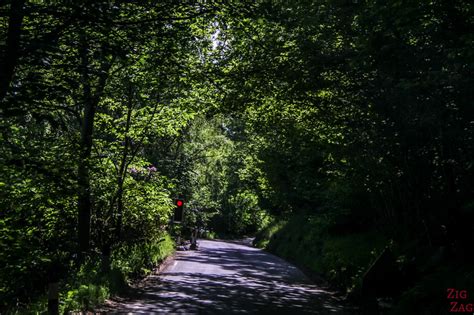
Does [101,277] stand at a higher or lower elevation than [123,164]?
lower

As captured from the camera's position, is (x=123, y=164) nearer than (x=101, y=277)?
No

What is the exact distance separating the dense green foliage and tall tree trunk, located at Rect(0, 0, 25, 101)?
0.02m

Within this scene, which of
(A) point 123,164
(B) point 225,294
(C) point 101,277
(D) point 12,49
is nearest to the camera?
(D) point 12,49

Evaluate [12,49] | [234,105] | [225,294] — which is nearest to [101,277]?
[225,294]

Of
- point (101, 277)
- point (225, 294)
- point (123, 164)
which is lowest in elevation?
point (225, 294)

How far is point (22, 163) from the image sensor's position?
651 centimetres

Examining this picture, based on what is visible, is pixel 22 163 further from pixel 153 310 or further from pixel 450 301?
pixel 450 301

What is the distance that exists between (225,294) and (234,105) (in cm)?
553

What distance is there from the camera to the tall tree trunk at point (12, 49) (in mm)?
5484

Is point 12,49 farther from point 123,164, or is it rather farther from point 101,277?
point 123,164

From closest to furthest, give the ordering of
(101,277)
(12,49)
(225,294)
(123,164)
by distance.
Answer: (12,49) < (101,277) < (225,294) < (123,164)

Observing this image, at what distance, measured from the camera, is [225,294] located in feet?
43.8

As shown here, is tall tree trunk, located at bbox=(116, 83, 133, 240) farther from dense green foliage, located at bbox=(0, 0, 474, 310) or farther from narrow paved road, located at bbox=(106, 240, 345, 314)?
narrow paved road, located at bbox=(106, 240, 345, 314)

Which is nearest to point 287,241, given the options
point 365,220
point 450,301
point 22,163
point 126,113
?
Answer: point 365,220
